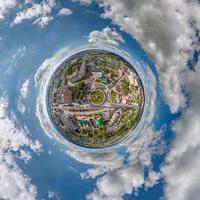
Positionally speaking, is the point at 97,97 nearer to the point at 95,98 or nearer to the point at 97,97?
the point at 97,97

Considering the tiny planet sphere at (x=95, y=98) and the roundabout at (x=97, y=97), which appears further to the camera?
the roundabout at (x=97, y=97)

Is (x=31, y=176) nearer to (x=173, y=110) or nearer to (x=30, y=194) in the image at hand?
(x=30, y=194)

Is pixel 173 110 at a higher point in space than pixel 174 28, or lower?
lower

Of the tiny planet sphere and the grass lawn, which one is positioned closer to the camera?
the tiny planet sphere

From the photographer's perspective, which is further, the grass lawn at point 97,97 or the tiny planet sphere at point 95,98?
the grass lawn at point 97,97

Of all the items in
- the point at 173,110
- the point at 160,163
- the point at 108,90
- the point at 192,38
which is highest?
the point at 108,90

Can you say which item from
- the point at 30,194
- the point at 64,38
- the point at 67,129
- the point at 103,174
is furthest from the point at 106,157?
the point at 64,38

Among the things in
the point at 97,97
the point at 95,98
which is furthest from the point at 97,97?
the point at 95,98

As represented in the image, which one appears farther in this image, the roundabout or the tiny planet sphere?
the roundabout
